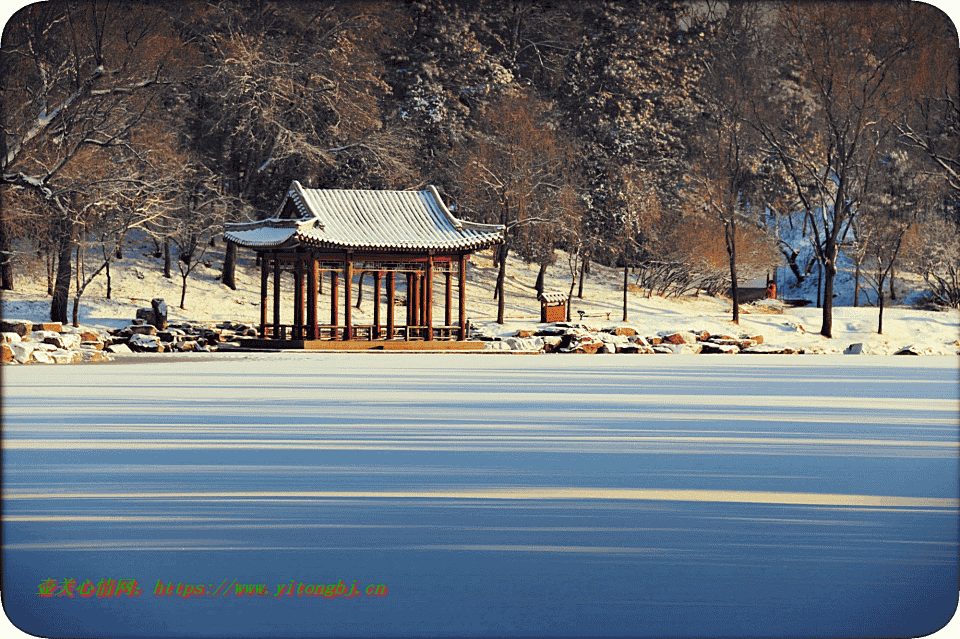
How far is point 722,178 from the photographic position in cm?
3753

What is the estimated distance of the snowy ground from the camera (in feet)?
94.9

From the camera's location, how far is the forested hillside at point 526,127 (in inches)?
1129

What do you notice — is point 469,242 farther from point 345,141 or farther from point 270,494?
point 270,494

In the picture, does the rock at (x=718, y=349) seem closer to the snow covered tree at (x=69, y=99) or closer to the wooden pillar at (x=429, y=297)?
the wooden pillar at (x=429, y=297)

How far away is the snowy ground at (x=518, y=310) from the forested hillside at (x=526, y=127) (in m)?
0.84

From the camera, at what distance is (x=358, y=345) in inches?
1000

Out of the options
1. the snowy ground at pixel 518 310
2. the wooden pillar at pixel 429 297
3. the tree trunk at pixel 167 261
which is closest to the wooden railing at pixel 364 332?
the wooden pillar at pixel 429 297

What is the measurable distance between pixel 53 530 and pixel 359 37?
33.9 meters

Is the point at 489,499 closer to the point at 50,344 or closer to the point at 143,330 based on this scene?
the point at 50,344

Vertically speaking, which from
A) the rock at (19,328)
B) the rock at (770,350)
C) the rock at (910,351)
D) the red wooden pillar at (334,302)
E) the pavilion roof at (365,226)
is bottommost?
the rock at (770,350)

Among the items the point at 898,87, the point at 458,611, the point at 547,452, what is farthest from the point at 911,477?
the point at 898,87

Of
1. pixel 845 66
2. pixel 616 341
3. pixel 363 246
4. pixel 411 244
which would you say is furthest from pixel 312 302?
pixel 845 66

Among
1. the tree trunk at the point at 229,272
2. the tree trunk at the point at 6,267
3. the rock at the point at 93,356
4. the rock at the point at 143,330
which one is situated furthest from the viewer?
the tree trunk at the point at 229,272

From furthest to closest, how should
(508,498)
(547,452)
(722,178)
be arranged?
(722,178)
(547,452)
(508,498)
